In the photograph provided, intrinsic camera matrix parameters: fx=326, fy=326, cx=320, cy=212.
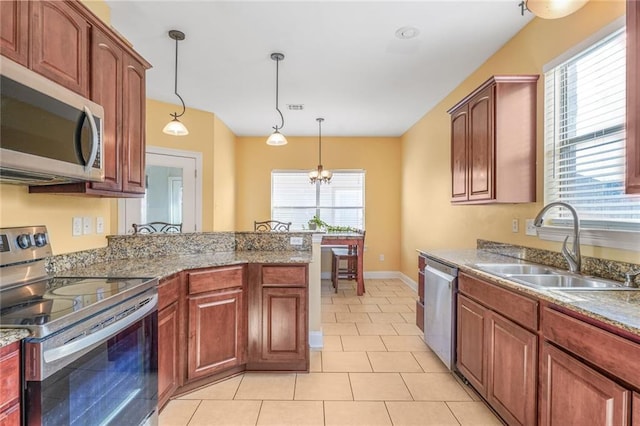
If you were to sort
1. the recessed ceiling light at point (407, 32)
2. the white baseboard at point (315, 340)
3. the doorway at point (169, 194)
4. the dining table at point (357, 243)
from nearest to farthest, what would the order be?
1. the recessed ceiling light at point (407, 32)
2. the white baseboard at point (315, 340)
3. the doorway at point (169, 194)
4. the dining table at point (357, 243)

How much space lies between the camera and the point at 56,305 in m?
1.31

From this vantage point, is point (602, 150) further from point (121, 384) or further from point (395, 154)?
point (395, 154)

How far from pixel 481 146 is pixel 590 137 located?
692 millimetres

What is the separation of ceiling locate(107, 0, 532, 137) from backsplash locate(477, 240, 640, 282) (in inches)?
69.2

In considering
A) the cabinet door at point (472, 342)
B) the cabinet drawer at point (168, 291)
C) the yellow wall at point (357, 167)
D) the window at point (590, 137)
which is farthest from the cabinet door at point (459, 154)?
the yellow wall at point (357, 167)

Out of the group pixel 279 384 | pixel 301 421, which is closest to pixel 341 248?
pixel 279 384

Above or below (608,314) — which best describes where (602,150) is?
above

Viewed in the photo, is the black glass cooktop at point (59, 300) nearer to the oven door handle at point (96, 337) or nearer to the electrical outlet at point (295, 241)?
the oven door handle at point (96, 337)

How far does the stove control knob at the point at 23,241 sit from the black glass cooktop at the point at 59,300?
0.66ft

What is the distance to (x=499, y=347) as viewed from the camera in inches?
74.2

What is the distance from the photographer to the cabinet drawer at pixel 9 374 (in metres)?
1.02

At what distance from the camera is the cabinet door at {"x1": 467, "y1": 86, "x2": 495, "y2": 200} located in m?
2.47

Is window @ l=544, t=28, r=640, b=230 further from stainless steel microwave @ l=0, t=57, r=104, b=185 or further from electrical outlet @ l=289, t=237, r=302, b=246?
stainless steel microwave @ l=0, t=57, r=104, b=185

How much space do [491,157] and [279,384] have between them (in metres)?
2.32
